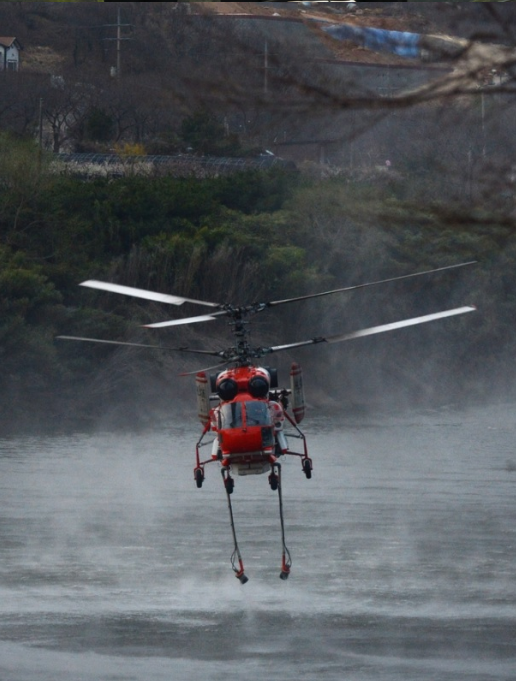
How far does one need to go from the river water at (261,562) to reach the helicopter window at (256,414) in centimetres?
1234

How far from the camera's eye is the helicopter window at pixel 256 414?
666 inches

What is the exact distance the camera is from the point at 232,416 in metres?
16.9

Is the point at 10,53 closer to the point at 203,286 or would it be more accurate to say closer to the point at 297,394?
the point at 203,286

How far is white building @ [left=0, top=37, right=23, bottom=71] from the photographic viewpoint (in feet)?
272

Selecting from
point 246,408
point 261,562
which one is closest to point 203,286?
point 261,562

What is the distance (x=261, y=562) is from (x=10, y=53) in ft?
188

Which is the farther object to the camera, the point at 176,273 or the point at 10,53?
the point at 10,53

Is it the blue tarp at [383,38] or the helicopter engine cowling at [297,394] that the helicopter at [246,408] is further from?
the blue tarp at [383,38]

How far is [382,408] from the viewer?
5338 centimetres

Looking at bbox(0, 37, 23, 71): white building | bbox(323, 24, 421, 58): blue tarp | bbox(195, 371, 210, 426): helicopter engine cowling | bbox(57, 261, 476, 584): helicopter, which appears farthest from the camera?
bbox(0, 37, 23, 71): white building

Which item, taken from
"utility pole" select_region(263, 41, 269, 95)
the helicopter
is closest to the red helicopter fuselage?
the helicopter

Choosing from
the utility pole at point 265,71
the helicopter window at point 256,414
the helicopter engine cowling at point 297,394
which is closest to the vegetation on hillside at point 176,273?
the helicopter engine cowling at point 297,394

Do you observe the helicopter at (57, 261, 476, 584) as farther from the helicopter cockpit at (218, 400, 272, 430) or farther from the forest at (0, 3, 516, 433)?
the forest at (0, 3, 516, 433)

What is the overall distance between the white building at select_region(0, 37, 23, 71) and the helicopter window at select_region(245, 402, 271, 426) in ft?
226
